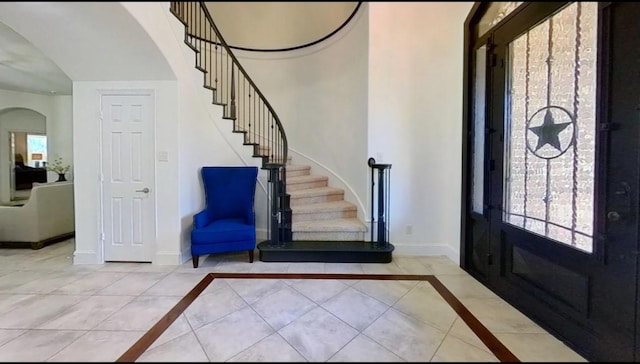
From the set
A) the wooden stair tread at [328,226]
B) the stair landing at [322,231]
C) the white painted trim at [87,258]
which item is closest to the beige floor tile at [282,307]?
the stair landing at [322,231]

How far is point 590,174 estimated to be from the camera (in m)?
1.88

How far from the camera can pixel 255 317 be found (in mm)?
2316

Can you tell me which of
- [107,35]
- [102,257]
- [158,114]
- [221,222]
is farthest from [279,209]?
[107,35]

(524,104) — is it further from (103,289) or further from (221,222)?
(103,289)

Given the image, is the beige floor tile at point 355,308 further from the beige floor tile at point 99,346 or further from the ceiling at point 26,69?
the ceiling at point 26,69

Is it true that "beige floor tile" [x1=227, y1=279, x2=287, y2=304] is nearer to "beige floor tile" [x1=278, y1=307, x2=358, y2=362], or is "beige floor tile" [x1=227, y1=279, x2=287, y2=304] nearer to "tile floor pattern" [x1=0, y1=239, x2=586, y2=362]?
"tile floor pattern" [x1=0, y1=239, x2=586, y2=362]

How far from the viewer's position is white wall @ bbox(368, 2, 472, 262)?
142 inches

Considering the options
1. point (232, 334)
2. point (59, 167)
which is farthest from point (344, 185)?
point (59, 167)

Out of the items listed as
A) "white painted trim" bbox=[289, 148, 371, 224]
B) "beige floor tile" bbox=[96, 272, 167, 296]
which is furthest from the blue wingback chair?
"white painted trim" bbox=[289, 148, 371, 224]

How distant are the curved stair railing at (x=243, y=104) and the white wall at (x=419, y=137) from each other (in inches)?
50.3

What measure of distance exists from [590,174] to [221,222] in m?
3.44

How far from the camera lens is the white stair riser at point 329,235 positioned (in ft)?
13.1

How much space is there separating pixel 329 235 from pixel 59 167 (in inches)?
215

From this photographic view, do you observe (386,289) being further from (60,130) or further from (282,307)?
(60,130)
